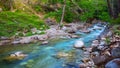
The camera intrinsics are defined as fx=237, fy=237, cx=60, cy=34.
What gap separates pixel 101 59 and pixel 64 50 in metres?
3.72

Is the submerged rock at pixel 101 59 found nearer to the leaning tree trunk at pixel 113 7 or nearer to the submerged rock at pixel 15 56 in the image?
the submerged rock at pixel 15 56

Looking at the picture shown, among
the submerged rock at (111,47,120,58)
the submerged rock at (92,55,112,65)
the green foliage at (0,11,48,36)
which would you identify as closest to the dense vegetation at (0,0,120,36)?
the green foliage at (0,11,48,36)

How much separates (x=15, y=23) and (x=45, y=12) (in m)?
9.81

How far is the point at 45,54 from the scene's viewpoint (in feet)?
45.5

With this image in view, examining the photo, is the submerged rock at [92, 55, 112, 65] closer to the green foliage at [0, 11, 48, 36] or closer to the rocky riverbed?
the rocky riverbed

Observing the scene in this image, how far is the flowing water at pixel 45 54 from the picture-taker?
1188cm

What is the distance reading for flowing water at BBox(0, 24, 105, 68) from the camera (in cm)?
1188

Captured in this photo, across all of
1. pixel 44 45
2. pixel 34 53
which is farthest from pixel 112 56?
pixel 44 45

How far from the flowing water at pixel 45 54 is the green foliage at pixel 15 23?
3.48 meters

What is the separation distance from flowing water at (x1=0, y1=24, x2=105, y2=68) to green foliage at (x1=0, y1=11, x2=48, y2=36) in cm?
348

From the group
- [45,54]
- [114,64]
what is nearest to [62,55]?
[45,54]

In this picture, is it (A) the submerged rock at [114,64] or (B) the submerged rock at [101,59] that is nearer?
(A) the submerged rock at [114,64]

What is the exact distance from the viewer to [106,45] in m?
12.9

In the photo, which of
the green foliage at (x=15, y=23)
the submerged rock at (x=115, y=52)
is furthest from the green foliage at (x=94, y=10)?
the submerged rock at (x=115, y=52)
